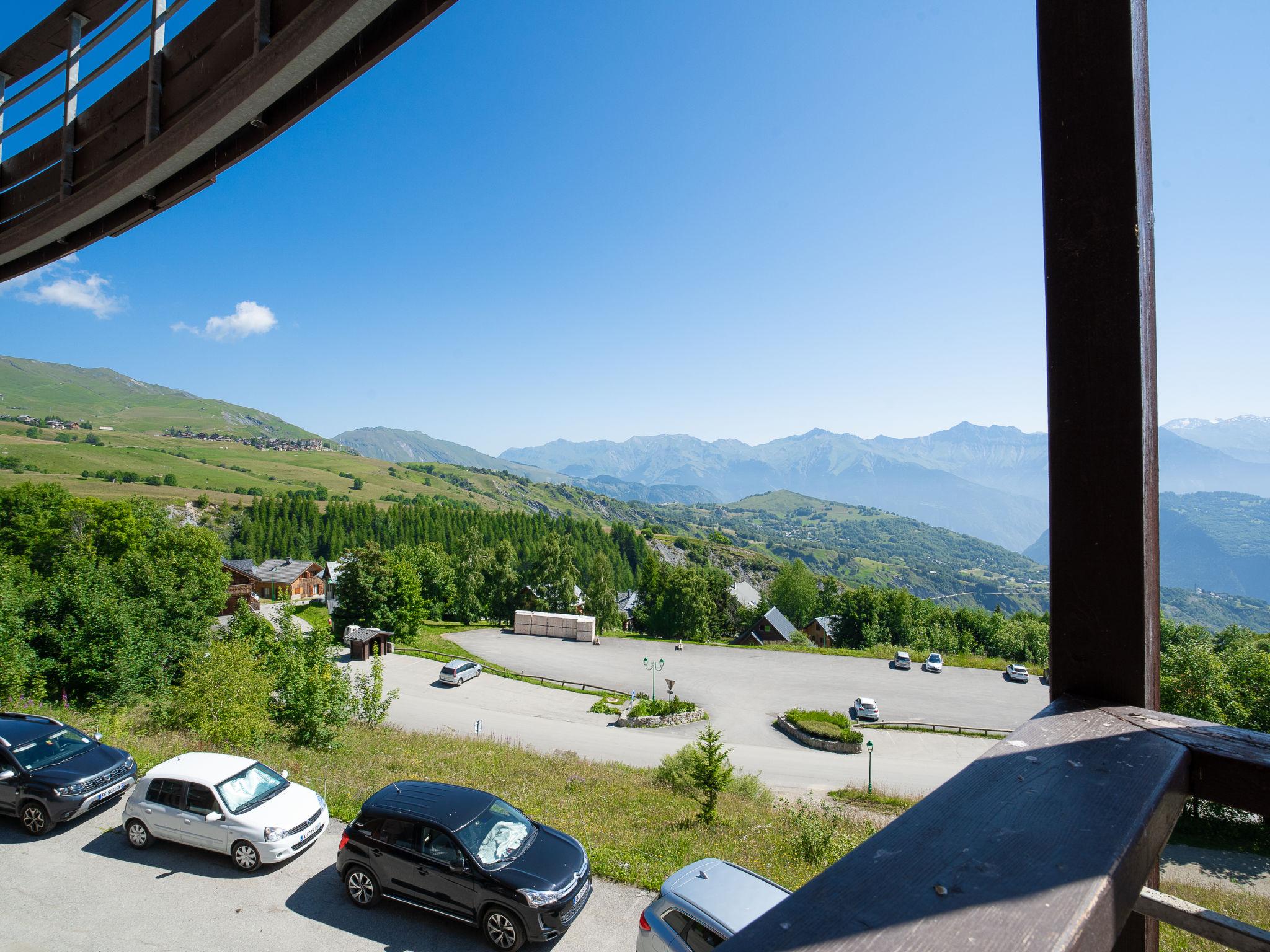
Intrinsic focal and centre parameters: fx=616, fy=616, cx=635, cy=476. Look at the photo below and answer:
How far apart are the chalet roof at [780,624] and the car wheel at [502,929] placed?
57127mm

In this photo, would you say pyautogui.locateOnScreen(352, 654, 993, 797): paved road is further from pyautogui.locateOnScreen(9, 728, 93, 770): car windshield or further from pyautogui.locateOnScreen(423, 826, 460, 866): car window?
pyautogui.locateOnScreen(423, 826, 460, 866): car window

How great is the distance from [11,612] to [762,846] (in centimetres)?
2260

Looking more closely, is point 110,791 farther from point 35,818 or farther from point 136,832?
point 136,832

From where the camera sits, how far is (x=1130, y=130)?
142 cm

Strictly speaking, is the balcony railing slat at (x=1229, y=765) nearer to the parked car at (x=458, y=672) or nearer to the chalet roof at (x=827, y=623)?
the parked car at (x=458, y=672)

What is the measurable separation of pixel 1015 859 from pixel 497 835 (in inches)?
352

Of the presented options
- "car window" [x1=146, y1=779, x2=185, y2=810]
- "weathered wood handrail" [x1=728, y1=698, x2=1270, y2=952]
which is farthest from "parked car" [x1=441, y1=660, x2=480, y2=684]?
"weathered wood handrail" [x1=728, y1=698, x2=1270, y2=952]

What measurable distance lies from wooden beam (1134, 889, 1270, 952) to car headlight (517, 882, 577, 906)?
7.90 meters

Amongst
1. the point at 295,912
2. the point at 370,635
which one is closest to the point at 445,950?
the point at 295,912

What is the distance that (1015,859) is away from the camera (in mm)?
868

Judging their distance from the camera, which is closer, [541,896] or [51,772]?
[541,896]

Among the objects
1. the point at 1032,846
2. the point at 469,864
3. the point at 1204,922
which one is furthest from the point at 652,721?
the point at 1032,846

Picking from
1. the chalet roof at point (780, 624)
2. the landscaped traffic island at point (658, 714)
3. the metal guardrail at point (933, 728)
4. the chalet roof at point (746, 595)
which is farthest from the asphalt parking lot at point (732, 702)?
the chalet roof at point (746, 595)

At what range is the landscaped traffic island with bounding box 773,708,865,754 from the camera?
94.7 feet
